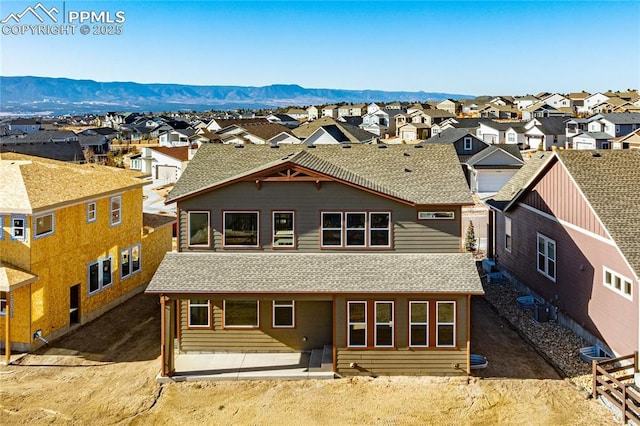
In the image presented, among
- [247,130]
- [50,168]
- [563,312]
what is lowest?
[563,312]

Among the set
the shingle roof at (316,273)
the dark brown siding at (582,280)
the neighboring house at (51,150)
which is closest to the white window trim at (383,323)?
the shingle roof at (316,273)

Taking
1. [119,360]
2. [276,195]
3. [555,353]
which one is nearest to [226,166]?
[276,195]

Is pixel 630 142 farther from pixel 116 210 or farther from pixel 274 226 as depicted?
pixel 116 210

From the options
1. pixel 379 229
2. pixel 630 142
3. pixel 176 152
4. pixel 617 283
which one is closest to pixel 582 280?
pixel 617 283

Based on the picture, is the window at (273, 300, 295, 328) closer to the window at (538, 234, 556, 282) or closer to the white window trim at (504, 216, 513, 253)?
the window at (538, 234, 556, 282)

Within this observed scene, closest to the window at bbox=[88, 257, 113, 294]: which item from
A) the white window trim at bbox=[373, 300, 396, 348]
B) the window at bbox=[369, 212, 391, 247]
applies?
the window at bbox=[369, 212, 391, 247]

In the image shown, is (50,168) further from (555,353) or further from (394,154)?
(555,353)

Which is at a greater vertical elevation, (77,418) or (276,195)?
(276,195)

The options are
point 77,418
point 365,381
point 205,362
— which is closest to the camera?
point 77,418
